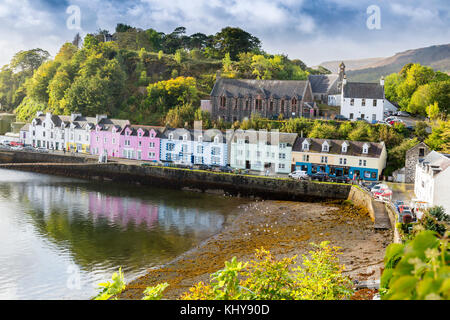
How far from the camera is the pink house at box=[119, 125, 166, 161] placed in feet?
127

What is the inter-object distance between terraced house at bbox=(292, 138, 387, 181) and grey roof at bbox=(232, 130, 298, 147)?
2.39ft

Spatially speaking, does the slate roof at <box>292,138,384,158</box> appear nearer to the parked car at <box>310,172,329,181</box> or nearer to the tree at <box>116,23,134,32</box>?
the parked car at <box>310,172,329,181</box>

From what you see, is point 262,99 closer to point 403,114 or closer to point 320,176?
point 403,114

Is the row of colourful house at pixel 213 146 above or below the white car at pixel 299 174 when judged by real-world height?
above

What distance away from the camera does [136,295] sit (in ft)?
43.1

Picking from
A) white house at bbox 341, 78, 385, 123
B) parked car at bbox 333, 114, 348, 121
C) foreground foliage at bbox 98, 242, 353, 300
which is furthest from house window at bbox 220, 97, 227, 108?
foreground foliage at bbox 98, 242, 353, 300

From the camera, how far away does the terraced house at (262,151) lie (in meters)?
33.6

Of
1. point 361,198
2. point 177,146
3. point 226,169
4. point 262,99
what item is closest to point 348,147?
point 361,198

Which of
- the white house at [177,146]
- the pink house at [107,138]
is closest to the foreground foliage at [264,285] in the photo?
the white house at [177,146]

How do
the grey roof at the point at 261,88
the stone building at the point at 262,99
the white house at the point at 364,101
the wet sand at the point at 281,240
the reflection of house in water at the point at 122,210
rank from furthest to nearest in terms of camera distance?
the grey roof at the point at 261,88, the stone building at the point at 262,99, the white house at the point at 364,101, the reflection of house in water at the point at 122,210, the wet sand at the point at 281,240

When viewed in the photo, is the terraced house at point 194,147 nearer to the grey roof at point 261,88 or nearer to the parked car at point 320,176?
the parked car at point 320,176

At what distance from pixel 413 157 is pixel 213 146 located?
15798 mm

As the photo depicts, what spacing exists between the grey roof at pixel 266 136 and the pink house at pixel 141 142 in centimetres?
797

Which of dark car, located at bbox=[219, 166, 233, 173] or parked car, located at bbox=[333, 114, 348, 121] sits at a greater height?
parked car, located at bbox=[333, 114, 348, 121]
